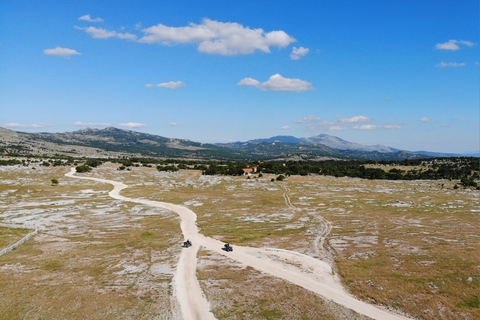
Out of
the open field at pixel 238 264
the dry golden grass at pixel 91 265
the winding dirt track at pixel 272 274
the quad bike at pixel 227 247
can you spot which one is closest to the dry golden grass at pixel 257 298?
the open field at pixel 238 264

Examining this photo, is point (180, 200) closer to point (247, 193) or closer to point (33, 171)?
point (247, 193)

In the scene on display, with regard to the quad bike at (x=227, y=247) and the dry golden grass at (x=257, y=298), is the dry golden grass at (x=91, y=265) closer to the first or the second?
the dry golden grass at (x=257, y=298)

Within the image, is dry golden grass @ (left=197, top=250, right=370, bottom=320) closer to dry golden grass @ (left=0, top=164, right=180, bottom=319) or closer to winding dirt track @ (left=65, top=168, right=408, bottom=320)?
winding dirt track @ (left=65, top=168, right=408, bottom=320)

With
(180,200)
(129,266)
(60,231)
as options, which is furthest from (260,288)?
(180,200)

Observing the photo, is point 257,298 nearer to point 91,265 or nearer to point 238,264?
point 238,264

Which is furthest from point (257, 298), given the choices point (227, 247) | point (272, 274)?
point (227, 247)

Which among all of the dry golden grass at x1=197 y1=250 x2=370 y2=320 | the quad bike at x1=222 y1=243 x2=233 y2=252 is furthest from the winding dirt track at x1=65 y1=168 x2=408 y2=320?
the dry golden grass at x1=197 y1=250 x2=370 y2=320
